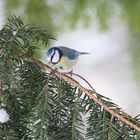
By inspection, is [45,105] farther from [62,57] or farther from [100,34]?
[100,34]

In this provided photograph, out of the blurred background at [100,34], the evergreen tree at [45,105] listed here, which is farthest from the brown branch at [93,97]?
the blurred background at [100,34]

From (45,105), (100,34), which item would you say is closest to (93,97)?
(45,105)

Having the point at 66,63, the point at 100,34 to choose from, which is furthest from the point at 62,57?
the point at 100,34

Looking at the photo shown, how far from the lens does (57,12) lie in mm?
1985

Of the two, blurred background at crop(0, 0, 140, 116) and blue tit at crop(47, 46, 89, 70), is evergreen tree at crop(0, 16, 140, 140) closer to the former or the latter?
blue tit at crop(47, 46, 89, 70)

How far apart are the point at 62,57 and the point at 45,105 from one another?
11 cm

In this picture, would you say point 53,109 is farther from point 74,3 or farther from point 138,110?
point 138,110

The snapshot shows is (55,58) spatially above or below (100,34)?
below

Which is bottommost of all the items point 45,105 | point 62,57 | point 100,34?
point 45,105

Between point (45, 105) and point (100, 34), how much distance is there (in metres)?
1.85

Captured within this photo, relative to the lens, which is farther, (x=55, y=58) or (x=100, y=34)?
(x=100, y=34)

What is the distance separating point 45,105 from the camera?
0.65 meters

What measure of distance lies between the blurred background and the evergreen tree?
808mm

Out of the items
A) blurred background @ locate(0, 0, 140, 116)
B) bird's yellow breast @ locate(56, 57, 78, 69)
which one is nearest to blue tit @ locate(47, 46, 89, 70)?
bird's yellow breast @ locate(56, 57, 78, 69)
